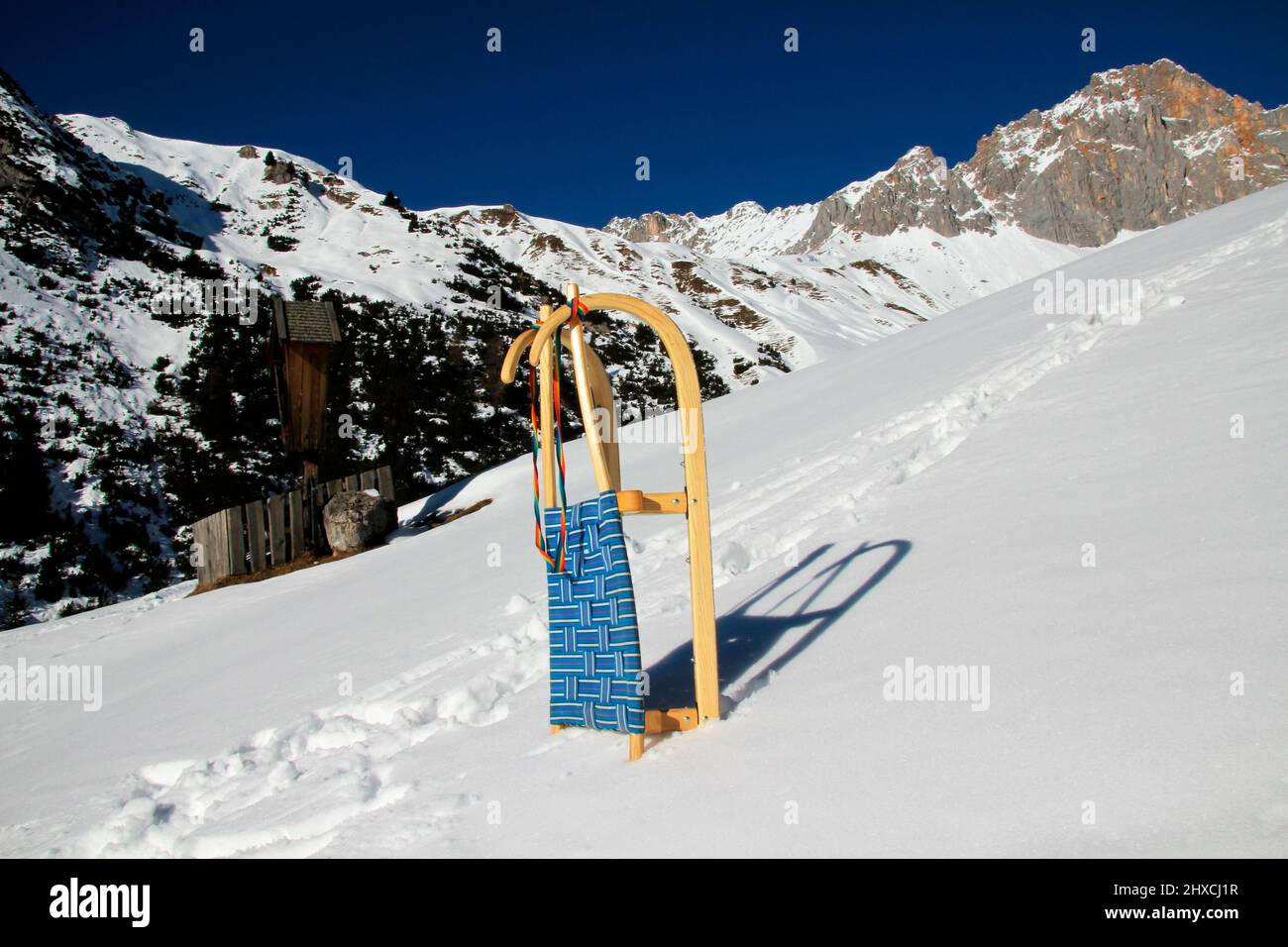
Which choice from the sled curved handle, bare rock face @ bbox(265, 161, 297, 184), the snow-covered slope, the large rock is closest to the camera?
the snow-covered slope

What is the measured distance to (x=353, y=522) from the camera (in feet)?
→ 31.1

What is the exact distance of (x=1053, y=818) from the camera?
1.91 meters

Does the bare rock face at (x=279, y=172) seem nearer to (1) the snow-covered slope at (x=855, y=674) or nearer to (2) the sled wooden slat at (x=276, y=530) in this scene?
(2) the sled wooden slat at (x=276, y=530)

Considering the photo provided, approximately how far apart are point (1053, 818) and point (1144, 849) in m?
0.20

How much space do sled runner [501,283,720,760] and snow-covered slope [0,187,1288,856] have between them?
158mm

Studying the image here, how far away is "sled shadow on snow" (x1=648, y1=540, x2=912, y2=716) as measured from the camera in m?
3.22

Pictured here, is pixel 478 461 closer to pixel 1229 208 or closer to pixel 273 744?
pixel 273 744

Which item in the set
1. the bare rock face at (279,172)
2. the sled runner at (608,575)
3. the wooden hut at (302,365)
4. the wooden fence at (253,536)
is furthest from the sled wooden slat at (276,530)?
the bare rock face at (279,172)

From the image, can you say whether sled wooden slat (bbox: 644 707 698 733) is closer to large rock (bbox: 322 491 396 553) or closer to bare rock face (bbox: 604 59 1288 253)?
large rock (bbox: 322 491 396 553)

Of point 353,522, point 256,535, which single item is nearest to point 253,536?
point 256,535

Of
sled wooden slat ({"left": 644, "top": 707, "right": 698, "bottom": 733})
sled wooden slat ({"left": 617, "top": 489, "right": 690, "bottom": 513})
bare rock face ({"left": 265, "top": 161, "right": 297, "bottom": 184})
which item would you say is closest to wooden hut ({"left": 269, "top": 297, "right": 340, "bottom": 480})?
sled wooden slat ({"left": 617, "top": 489, "right": 690, "bottom": 513})

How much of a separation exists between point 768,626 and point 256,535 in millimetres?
7501

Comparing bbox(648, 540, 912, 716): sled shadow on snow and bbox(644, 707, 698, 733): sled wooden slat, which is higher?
bbox(648, 540, 912, 716): sled shadow on snow

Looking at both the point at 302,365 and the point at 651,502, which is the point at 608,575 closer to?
the point at 651,502
